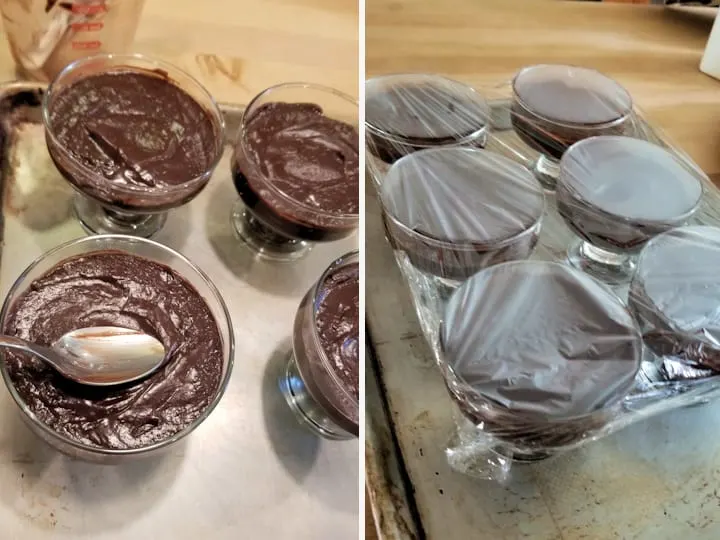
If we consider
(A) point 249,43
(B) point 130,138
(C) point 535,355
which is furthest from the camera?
(A) point 249,43

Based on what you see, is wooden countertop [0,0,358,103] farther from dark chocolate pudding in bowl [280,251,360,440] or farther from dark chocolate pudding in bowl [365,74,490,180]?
dark chocolate pudding in bowl [280,251,360,440]

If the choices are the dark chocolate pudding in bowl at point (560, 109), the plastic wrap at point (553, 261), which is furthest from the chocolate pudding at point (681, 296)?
the dark chocolate pudding in bowl at point (560, 109)

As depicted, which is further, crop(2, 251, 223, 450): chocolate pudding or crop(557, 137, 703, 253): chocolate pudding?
crop(557, 137, 703, 253): chocolate pudding

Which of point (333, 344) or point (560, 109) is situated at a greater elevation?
point (560, 109)

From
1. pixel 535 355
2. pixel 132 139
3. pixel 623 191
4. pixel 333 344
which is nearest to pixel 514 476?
pixel 535 355

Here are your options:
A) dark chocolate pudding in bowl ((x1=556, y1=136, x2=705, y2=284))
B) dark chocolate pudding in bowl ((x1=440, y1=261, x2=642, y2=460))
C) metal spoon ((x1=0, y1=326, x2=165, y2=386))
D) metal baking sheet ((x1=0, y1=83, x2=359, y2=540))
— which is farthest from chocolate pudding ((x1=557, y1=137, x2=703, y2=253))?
metal spoon ((x1=0, y1=326, x2=165, y2=386))

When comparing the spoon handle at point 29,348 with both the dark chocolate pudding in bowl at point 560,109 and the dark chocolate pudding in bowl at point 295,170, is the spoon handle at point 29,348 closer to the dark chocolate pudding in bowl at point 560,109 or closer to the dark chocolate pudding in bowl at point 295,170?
the dark chocolate pudding in bowl at point 295,170

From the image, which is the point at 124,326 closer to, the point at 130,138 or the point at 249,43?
the point at 130,138
